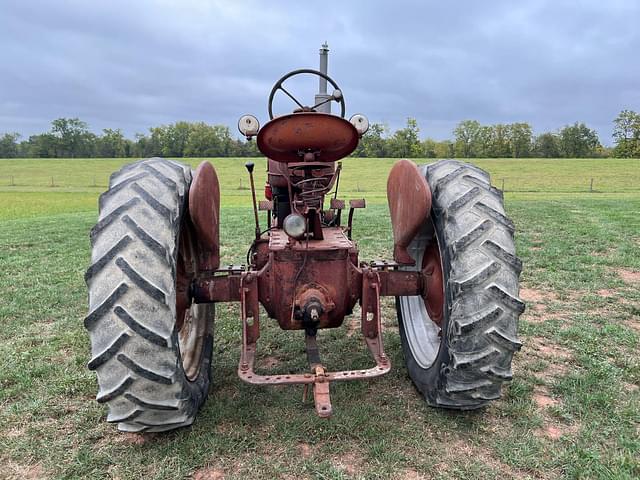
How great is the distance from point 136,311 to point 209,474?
3.16 feet

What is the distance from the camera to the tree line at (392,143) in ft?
201

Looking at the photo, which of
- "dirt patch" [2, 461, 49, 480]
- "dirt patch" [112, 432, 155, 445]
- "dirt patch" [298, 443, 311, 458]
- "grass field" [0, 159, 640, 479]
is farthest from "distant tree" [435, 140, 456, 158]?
"dirt patch" [2, 461, 49, 480]

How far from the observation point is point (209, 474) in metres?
2.55

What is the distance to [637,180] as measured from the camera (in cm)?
3684

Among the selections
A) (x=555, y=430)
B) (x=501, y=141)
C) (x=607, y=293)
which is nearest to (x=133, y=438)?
(x=555, y=430)

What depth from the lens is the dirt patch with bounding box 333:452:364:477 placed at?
2.57m

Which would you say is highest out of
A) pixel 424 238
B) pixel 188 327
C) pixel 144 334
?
pixel 424 238

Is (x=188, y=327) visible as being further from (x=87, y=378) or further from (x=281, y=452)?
(x=281, y=452)

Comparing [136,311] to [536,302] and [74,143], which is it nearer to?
[536,302]

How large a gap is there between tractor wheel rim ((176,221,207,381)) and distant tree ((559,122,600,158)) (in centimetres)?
7446

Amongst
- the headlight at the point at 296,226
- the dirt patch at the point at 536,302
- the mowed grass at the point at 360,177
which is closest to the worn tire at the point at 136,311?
the headlight at the point at 296,226

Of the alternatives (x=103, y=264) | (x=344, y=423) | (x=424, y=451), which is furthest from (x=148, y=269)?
(x=424, y=451)

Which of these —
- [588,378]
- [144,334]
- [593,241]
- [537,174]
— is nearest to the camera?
[144,334]

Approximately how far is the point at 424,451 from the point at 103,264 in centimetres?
199
